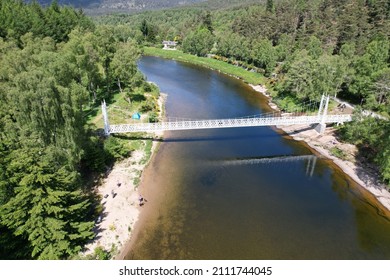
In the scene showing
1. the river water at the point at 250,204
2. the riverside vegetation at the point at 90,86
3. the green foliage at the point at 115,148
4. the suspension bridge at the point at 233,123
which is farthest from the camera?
the suspension bridge at the point at 233,123

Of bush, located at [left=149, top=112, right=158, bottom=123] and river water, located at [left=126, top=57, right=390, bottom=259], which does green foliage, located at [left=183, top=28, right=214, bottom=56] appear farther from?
river water, located at [left=126, top=57, right=390, bottom=259]

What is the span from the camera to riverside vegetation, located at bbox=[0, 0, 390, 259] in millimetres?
17469

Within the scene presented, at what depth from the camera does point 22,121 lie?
21906 mm

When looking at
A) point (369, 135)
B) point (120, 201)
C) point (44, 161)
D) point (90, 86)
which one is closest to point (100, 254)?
point (120, 201)

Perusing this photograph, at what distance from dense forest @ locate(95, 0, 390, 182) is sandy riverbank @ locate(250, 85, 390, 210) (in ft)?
3.83

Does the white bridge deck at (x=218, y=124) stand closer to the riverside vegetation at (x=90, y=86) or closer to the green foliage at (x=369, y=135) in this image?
the riverside vegetation at (x=90, y=86)

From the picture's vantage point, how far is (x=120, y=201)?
25.3 m

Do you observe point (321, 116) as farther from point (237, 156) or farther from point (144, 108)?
point (144, 108)

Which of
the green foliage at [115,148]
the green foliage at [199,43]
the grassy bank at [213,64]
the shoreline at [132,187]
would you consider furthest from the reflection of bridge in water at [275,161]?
the green foliage at [199,43]

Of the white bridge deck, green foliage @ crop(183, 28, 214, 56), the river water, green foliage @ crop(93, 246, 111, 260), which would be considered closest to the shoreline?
green foliage @ crop(93, 246, 111, 260)

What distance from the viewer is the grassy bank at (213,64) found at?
218 feet

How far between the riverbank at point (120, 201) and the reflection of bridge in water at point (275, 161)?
27.8ft

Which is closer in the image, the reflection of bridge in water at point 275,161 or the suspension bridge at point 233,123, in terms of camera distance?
the reflection of bridge in water at point 275,161

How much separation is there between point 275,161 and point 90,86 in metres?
27.5
